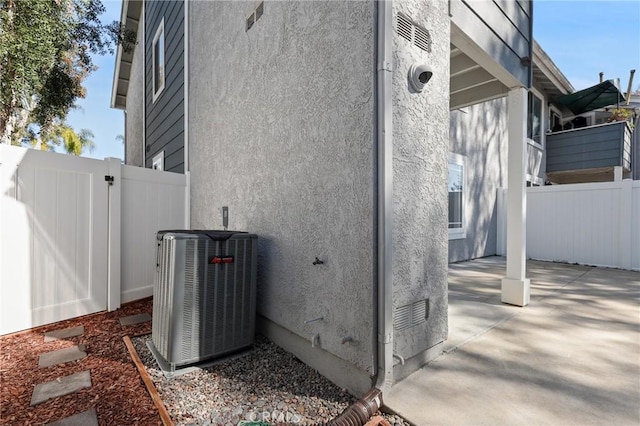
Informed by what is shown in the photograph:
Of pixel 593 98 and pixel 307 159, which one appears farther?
pixel 593 98

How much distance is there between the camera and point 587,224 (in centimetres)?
684

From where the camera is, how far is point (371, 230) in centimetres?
201

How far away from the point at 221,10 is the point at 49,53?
19.1 feet

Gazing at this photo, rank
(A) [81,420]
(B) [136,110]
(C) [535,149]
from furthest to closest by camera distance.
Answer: (B) [136,110], (C) [535,149], (A) [81,420]

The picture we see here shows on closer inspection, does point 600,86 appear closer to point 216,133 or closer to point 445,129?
point 445,129

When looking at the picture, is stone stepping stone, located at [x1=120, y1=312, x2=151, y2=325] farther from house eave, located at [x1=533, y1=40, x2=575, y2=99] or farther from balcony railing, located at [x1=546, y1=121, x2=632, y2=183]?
balcony railing, located at [x1=546, y1=121, x2=632, y2=183]

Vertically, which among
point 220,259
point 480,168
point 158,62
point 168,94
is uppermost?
point 158,62

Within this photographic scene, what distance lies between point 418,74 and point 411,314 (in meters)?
1.71

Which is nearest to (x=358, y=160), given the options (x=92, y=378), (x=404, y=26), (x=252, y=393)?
(x=404, y=26)

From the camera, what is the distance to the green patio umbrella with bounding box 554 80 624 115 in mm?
9341

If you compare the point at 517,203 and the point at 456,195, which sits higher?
the point at 456,195

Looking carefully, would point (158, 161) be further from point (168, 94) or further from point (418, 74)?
point (418, 74)

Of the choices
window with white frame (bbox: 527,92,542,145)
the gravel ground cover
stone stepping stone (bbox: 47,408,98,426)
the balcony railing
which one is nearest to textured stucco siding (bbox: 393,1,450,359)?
the gravel ground cover

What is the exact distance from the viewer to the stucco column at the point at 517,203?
3656mm
